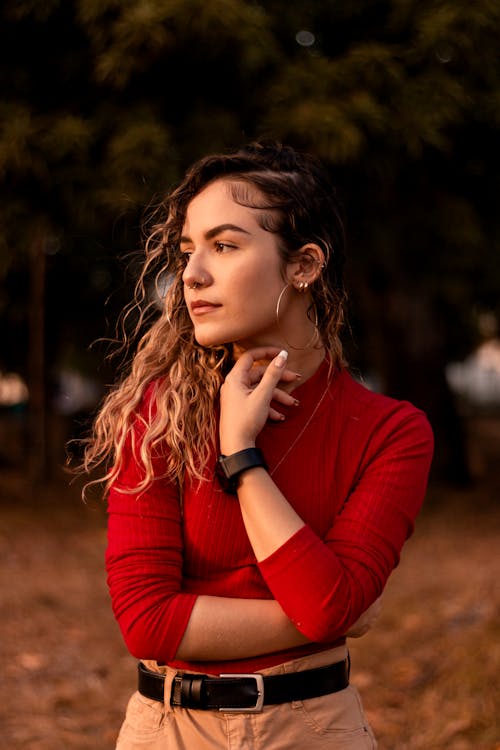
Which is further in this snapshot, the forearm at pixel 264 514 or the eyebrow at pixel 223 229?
the eyebrow at pixel 223 229

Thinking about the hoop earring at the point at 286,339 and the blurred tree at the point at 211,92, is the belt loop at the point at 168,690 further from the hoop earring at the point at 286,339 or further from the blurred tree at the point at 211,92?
the blurred tree at the point at 211,92

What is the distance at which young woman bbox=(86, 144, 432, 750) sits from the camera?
1868 millimetres

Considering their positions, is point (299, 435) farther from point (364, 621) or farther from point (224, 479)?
point (364, 621)

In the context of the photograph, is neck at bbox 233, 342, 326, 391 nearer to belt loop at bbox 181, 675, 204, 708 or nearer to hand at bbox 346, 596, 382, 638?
hand at bbox 346, 596, 382, 638

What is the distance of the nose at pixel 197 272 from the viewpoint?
2029mm

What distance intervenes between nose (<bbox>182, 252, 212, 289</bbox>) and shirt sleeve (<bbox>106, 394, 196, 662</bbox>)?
0.38 metres

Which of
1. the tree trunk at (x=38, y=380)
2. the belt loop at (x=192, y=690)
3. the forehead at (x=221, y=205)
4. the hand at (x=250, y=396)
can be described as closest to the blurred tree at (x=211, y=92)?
the forehead at (x=221, y=205)

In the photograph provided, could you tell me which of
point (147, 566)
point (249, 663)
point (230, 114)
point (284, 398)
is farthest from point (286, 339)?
point (230, 114)

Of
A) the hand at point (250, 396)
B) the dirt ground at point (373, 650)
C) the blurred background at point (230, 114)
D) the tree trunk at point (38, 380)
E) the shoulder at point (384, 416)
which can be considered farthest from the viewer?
the tree trunk at point (38, 380)

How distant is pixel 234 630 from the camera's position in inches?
73.4

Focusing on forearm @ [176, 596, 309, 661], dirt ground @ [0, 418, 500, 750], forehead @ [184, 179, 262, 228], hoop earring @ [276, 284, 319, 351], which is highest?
forehead @ [184, 179, 262, 228]

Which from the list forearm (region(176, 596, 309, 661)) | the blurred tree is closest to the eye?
forearm (region(176, 596, 309, 661))

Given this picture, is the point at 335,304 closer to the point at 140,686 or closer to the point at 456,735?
the point at 140,686

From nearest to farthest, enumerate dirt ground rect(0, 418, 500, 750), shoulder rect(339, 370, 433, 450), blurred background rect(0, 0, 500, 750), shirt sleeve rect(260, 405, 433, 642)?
shirt sleeve rect(260, 405, 433, 642) < shoulder rect(339, 370, 433, 450) < dirt ground rect(0, 418, 500, 750) < blurred background rect(0, 0, 500, 750)
